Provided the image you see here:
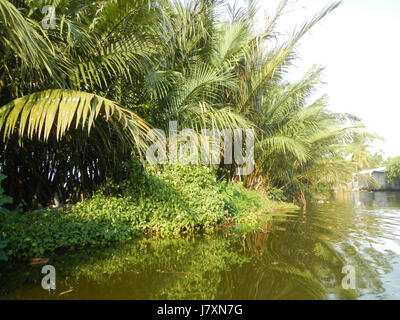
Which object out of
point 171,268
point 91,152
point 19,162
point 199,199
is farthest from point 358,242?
point 19,162

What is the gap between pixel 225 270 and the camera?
2908 millimetres

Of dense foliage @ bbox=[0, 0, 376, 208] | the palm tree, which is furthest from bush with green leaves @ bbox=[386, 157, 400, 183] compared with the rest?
the palm tree

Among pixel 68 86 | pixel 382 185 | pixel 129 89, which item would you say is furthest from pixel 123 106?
pixel 382 185

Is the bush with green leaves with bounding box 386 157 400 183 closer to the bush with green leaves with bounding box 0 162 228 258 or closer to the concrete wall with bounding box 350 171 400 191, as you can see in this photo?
the concrete wall with bounding box 350 171 400 191

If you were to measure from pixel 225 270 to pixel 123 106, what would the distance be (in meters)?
2.34

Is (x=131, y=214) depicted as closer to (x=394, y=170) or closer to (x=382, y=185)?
(x=394, y=170)

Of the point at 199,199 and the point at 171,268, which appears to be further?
the point at 199,199

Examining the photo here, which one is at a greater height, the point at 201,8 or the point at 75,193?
the point at 201,8

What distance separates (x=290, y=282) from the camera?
2.57 m

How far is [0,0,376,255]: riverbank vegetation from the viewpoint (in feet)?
10.3

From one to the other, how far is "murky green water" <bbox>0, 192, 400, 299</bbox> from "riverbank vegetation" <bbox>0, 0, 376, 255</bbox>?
1.98 feet

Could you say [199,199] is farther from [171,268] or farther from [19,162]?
[19,162]
